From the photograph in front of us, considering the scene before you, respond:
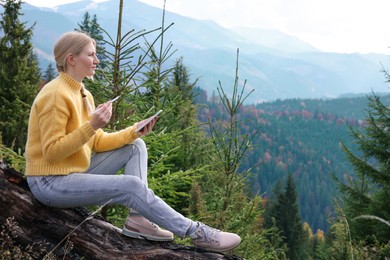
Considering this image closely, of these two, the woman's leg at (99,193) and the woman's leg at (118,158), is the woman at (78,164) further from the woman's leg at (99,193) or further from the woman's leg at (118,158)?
the woman's leg at (118,158)

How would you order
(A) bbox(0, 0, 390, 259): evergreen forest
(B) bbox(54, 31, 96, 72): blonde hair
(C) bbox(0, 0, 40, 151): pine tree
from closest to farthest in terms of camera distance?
(B) bbox(54, 31, 96, 72): blonde hair < (A) bbox(0, 0, 390, 259): evergreen forest < (C) bbox(0, 0, 40, 151): pine tree

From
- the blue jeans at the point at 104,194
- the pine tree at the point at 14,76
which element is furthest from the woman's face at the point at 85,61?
the pine tree at the point at 14,76

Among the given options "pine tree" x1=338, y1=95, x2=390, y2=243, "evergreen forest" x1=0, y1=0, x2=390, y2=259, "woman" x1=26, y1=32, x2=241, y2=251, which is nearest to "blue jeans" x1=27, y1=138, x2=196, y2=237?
"woman" x1=26, y1=32, x2=241, y2=251

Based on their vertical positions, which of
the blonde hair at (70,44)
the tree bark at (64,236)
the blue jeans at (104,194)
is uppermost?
the blonde hair at (70,44)

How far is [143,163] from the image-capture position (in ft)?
12.5

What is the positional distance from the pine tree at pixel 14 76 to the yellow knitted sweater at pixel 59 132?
1477 cm

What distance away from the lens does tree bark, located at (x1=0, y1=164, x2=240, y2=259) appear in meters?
3.47

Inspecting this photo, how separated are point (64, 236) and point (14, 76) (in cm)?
1633

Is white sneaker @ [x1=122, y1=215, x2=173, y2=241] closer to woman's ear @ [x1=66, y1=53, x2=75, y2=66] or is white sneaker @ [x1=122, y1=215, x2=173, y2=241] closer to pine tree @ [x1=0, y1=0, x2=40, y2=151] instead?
woman's ear @ [x1=66, y1=53, x2=75, y2=66]

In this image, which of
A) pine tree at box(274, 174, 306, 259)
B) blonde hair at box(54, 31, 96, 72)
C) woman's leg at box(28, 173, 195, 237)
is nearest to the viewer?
woman's leg at box(28, 173, 195, 237)

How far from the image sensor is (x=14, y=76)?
18.2 m

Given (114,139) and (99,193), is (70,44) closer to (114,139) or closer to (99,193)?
(114,139)

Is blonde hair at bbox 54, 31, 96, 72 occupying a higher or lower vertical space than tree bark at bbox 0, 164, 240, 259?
higher

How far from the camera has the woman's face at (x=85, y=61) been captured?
360 centimetres
